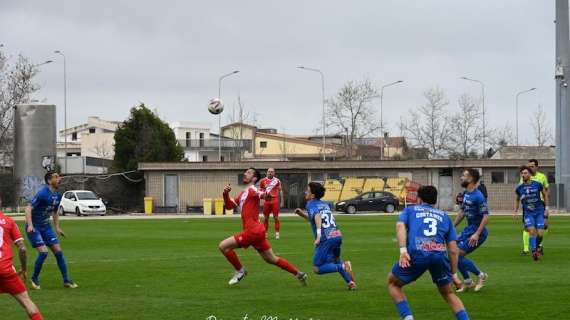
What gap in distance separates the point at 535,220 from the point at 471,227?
5707 millimetres

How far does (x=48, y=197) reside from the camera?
16953mm

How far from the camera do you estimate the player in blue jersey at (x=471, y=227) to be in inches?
610

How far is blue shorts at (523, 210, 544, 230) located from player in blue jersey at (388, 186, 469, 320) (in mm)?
10823

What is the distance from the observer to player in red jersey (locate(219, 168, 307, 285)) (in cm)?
1612

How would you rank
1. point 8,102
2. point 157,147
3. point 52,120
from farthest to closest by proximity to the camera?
point 157,147, point 8,102, point 52,120

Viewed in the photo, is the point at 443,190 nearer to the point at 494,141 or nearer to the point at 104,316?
the point at 494,141

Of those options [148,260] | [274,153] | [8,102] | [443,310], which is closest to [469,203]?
[443,310]

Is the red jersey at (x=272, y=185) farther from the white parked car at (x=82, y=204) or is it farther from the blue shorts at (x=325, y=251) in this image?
the white parked car at (x=82, y=204)

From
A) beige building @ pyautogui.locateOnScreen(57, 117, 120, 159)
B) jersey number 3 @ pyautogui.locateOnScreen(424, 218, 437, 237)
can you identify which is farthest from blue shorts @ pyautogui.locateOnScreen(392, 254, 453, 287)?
beige building @ pyautogui.locateOnScreen(57, 117, 120, 159)

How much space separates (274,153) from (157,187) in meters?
51.1

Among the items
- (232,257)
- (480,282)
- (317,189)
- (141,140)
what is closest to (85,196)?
(141,140)

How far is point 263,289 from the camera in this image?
15.9 meters

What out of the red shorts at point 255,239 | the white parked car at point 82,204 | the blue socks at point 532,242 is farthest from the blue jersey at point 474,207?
the white parked car at point 82,204

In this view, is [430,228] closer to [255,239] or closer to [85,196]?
[255,239]
